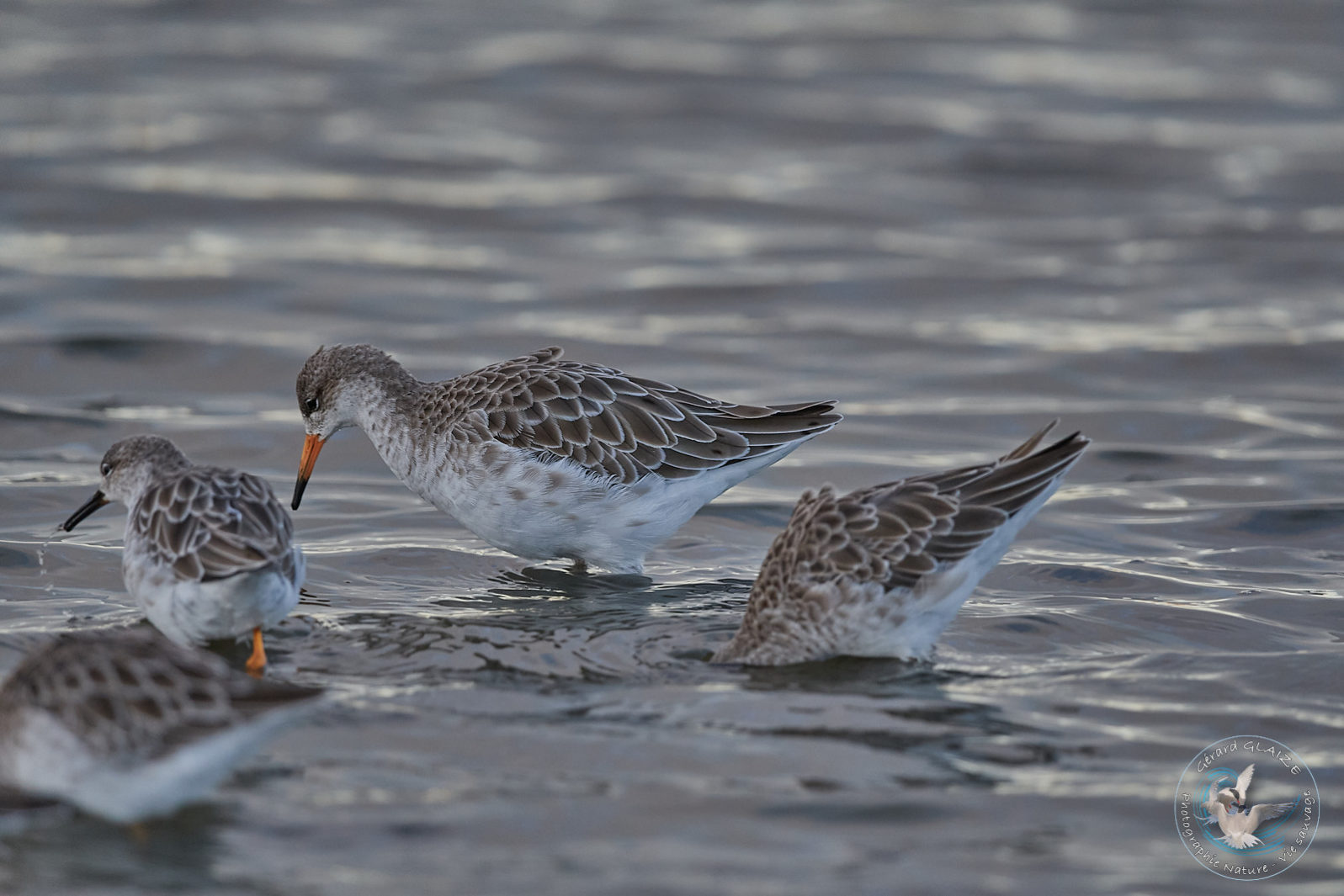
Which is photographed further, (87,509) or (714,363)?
(714,363)

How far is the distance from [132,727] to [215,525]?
5.60ft

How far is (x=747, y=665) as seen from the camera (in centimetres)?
859

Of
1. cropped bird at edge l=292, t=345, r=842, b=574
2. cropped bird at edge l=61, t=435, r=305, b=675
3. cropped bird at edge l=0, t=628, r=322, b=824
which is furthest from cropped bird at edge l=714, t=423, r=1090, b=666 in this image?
cropped bird at edge l=0, t=628, r=322, b=824

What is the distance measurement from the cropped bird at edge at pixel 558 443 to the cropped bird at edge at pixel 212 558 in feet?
5.68

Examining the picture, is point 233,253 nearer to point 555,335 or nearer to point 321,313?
point 321,313

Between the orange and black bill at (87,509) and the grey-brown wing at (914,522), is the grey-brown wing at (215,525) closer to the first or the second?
the orange and black bill at (87,509)

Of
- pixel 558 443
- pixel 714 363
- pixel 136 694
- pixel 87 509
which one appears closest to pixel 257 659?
pixel 136 694

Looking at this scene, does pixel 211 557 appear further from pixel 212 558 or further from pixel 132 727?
pixel 132 727

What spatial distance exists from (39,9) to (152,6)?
1.70 meters

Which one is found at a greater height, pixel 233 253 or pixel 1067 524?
pixel 233 253

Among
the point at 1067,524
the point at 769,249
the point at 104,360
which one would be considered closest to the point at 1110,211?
the point at 769,249

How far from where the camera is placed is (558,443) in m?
10.1

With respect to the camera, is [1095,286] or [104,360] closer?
[104,360]

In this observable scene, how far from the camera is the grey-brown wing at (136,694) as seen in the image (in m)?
6.50
